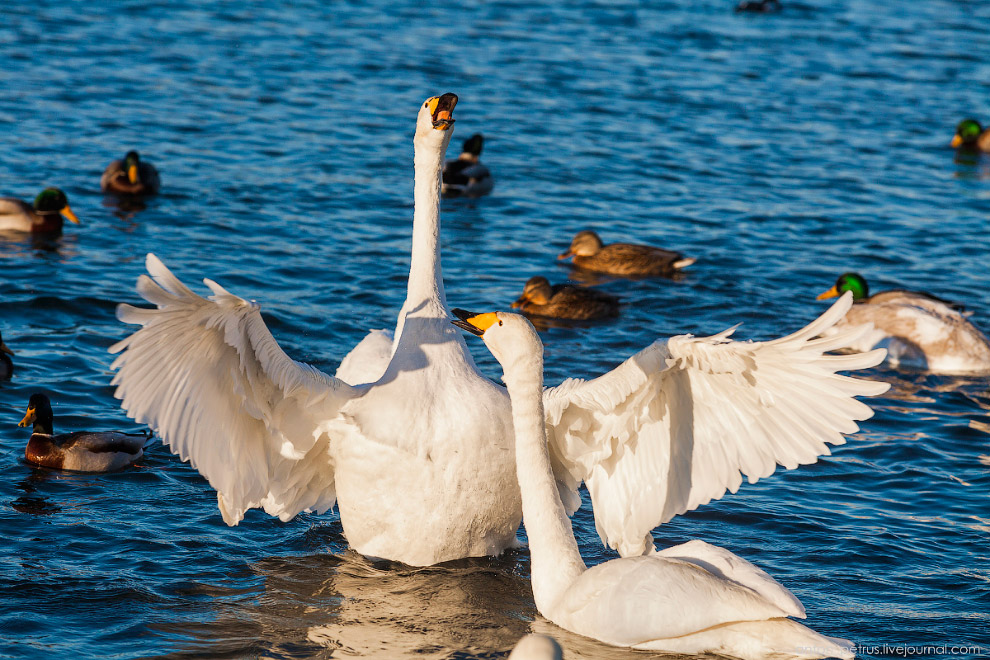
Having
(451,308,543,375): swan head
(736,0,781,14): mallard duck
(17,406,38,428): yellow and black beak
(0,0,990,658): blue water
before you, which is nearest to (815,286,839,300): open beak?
(0,0,990,658): blue water

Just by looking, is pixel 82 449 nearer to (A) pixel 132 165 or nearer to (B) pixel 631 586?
(B) pixel 631 586

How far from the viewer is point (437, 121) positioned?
803cm

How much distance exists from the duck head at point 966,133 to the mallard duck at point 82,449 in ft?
50.0

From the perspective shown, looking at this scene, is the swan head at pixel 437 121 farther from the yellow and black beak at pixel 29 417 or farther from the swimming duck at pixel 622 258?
the swimming duck at pixel 622 258

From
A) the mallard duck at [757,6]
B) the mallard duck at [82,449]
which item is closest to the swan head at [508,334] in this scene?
the mallard duck at [82,449]

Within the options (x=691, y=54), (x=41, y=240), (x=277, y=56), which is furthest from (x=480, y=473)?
(x=691, y=54)

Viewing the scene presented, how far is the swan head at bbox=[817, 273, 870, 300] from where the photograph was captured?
45.5 ft

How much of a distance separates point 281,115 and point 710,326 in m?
8.36

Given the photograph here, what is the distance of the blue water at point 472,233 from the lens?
309 inches

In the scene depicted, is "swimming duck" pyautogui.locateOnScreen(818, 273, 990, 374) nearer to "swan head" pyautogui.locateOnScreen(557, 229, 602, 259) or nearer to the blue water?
the blue water

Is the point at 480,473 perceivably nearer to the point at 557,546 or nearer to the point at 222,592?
the point at 557,546

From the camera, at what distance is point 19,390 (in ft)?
35.5

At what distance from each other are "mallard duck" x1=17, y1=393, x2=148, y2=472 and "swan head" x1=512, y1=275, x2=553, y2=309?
193 inches

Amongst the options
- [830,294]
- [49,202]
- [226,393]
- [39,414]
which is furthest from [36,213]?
[830,294]
